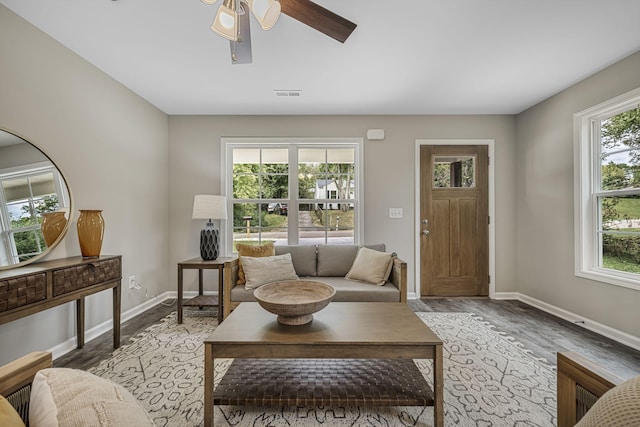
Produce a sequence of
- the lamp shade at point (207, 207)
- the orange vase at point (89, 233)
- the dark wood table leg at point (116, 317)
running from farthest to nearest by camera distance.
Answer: the lamp shade at point (207, 207) < the dark wood table leg at point (116, 317) < the orange vase at point (89, 233)

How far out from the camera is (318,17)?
5.20 feet

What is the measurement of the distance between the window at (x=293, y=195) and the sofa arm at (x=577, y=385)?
305 cm

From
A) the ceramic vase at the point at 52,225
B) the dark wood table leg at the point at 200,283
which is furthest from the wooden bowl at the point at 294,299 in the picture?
the dark wood table leg at the point at 200,283

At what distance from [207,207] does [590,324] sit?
4238 mm

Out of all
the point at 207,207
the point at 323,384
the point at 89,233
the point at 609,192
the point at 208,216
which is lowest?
the point at 323,384

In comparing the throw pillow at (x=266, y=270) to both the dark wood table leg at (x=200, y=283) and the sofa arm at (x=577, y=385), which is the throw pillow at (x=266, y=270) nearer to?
the dark wood table leg at (x=200, y=283)

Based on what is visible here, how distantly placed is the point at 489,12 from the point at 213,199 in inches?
123

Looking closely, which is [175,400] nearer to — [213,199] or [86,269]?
[86,269]

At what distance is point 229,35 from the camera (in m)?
1.60

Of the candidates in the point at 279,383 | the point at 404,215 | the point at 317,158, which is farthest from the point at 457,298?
the point at 279,383

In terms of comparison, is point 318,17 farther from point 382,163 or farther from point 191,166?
point 191,166

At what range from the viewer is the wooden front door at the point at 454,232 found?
3.96m

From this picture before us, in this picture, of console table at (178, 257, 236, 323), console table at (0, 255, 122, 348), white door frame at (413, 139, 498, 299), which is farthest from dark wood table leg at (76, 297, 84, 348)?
white door frame at (413, 139, 498, 299)

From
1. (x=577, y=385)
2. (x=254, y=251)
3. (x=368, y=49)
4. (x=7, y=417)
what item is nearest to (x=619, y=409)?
(x=577, y=385)
